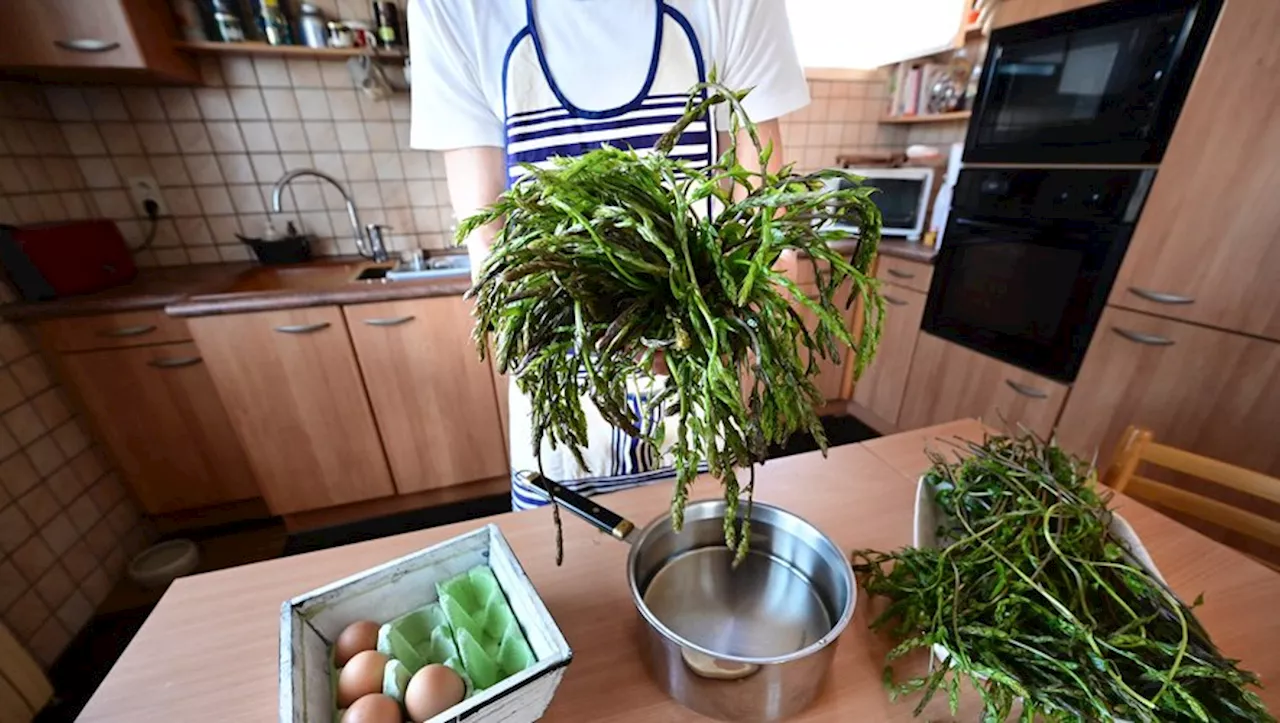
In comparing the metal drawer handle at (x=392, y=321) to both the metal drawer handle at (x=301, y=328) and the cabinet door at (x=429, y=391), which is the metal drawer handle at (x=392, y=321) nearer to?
the cabinet door at (x=429, y=391)

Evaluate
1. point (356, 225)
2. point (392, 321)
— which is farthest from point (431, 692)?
point (356, 225)

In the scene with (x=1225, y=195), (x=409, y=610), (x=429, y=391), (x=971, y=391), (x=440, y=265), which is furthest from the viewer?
(x=440, y=265)

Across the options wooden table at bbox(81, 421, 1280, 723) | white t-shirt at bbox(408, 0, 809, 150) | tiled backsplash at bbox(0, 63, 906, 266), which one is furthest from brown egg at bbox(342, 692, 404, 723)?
tiled backsplash at bbox(0, 63, 906, 266)

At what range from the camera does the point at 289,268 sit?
66.9 inches

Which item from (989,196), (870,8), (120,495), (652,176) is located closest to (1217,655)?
(652,176)

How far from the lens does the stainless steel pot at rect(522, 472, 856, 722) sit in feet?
1.30

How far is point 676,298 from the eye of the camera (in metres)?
0.32

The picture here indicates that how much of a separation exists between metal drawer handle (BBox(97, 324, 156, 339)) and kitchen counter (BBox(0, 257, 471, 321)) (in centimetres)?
5

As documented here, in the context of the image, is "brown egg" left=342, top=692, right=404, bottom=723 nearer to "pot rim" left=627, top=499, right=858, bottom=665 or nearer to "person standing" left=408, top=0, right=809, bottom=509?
"pot rim" left=627, top=499, right=858, bottom=665

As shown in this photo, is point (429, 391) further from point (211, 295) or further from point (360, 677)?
point (360, 677)

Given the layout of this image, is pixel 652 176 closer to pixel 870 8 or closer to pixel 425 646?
pixel 425 646

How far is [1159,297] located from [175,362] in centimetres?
270

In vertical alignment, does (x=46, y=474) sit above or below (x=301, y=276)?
below

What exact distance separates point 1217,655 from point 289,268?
223 cm
